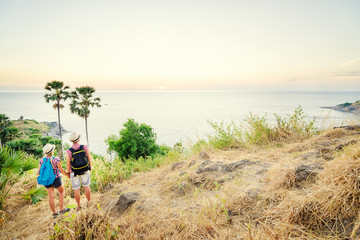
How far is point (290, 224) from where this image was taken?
2.21 meters

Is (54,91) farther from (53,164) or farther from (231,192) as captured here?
(231,192)

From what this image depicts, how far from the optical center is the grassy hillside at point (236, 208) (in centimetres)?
212

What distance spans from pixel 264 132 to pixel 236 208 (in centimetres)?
524

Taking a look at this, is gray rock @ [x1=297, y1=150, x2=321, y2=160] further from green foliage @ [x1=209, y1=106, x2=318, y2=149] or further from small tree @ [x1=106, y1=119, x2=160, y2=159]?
small tree @ [x1=106, y1=119, x2=160, y2=159]

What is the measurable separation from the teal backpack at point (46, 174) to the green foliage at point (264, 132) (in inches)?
225

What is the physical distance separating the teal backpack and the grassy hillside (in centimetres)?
85

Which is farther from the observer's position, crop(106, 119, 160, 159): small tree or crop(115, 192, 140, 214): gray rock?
crop(106, 119, 160, 159): small tree

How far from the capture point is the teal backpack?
4.76m

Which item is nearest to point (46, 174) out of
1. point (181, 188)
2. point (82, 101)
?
point (181, 188)

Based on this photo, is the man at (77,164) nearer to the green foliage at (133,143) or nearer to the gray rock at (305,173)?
the gray rock at (305,173)

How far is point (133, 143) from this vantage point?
24.3m

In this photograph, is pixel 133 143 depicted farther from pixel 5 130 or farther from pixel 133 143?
pixel 5 130

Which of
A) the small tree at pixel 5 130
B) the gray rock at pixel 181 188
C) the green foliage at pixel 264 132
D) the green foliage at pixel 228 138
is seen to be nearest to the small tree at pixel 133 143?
the green foliage at pixel 228 138

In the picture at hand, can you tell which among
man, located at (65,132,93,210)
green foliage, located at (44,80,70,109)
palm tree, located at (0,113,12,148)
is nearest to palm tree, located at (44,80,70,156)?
green foliage, located at (44,80,70,109)
